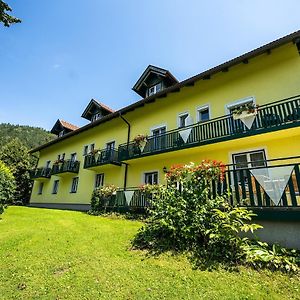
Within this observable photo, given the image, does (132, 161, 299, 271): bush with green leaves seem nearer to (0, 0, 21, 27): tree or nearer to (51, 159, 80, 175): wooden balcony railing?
(0, 0, 21, 27): tree

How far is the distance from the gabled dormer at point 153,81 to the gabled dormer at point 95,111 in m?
5.07

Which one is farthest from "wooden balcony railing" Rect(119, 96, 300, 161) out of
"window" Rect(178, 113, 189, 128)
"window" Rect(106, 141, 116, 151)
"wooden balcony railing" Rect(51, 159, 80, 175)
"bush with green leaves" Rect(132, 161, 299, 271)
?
"wooden balcony railing" Rect(51, 159, 80, 175)

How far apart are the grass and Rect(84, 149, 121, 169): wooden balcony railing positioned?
9.49 m

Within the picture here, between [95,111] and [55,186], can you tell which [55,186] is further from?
[95,111]

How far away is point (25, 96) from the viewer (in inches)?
471

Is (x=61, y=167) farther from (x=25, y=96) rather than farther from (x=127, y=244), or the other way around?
(x=127, y=244)

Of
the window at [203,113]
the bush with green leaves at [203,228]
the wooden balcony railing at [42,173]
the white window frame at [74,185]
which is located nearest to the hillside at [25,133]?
the wooden balcony railing at [42,173]

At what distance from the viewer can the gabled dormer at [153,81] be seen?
611 inches

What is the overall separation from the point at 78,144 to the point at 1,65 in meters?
12.5

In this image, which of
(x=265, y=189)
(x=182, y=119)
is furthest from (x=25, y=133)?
(x=265, y=189)

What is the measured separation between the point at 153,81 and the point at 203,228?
13688 mm

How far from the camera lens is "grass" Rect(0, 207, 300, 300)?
141 inches

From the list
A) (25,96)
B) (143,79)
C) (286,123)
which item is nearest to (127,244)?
(286,123)

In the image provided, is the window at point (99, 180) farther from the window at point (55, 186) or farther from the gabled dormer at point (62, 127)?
the gabled dormer at point (62, 127)
